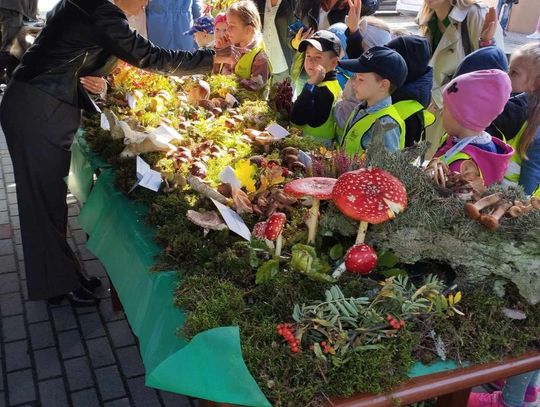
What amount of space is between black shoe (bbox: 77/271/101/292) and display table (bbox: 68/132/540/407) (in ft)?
2.47

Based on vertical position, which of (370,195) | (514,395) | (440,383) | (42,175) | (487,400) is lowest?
(487,400)

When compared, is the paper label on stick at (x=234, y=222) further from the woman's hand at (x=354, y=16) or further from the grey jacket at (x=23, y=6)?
the grey jacket at (x=23, y=6)

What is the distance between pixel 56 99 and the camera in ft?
8.13

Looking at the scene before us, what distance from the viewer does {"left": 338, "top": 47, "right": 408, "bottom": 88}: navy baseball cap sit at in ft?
7.45

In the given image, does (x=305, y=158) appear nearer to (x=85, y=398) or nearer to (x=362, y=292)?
(x=362, y=292)

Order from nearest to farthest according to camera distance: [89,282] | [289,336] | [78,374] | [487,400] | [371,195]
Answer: [289,336] → [371,195] → [487,400] → [78,374] → [89,282]

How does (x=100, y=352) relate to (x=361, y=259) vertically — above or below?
below

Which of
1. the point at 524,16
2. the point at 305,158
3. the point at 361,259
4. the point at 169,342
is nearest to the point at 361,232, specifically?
the point at 361,259

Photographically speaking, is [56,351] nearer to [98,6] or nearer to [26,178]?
[26,178]

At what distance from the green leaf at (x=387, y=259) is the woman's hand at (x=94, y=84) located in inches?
79.9

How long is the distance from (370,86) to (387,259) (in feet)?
3.46

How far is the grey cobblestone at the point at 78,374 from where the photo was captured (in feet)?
8.05

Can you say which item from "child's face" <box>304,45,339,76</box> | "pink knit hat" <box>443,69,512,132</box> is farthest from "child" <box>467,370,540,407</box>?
"child's face" <box>304,45,339,76</box>

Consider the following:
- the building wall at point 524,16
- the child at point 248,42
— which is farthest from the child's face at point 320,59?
the building wall at point 524,16
